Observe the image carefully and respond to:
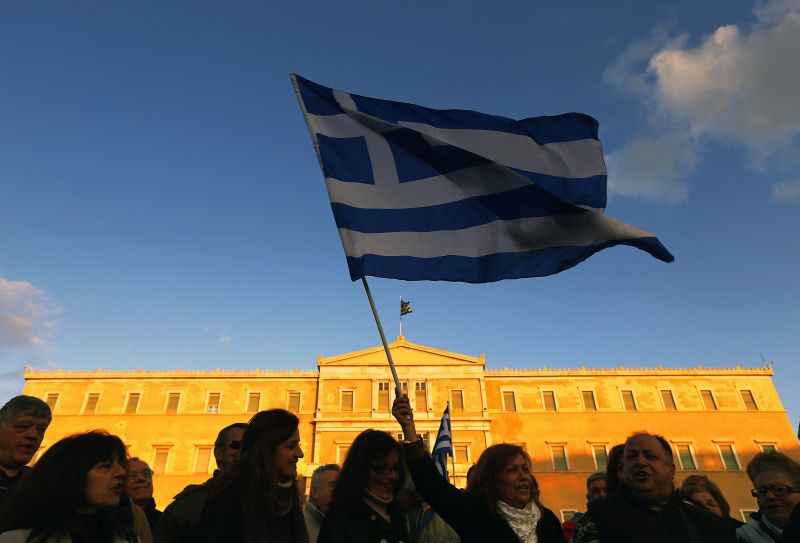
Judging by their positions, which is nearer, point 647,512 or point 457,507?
point 647,512

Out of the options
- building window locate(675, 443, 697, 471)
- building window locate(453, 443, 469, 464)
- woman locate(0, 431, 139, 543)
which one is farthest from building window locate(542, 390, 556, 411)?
woman locate(0, 431, 139, 543)

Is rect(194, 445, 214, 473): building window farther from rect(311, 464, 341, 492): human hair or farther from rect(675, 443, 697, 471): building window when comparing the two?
rect(675, 443, 697, 471): building window

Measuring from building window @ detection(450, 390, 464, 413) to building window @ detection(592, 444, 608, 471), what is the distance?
8029mm

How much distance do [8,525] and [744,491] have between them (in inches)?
1371

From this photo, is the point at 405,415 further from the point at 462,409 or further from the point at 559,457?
the point at 559,457

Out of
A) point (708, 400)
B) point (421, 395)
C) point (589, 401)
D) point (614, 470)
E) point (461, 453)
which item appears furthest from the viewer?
point (589, 401)

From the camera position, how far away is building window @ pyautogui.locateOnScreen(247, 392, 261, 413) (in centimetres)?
3127

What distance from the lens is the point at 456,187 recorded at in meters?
4.89

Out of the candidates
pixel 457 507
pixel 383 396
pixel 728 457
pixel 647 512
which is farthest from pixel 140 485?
pixel 728 457

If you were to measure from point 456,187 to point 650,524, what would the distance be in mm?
3119

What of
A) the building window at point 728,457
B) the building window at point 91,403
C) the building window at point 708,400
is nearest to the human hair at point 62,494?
the building window at point 91,403

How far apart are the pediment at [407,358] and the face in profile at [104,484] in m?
28.8

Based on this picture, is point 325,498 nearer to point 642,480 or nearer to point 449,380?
point 642,480

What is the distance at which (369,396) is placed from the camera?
30.2 m
